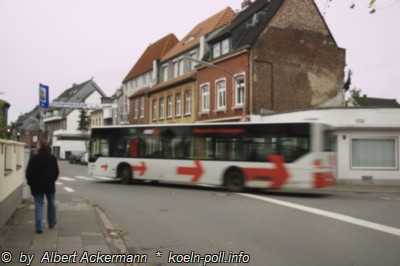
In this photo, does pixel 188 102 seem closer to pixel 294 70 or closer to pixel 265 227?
pixel 294 70

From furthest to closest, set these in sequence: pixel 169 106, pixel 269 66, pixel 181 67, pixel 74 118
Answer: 1. pixel 74 118
2. pixel 181 67
3. pixel 169 106
4. pixel 269 66

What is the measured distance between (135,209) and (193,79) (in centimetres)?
2545

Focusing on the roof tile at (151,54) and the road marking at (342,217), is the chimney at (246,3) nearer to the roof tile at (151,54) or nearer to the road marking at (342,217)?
the roof tile at (151,54)

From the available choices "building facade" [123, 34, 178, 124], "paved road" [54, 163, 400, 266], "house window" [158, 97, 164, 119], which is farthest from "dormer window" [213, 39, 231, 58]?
"paved road" [54, 163, 400, 266]

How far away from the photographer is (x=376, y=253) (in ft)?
24.4

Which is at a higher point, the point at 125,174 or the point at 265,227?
the point at 125,174

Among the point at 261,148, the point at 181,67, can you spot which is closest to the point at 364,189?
the point at 261,148

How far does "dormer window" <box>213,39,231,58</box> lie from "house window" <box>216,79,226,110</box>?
83.2 inches

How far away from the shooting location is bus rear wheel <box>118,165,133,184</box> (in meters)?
21.4

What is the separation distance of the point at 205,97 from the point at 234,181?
18.1 metres

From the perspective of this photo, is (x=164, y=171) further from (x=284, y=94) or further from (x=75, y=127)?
(x=75, y=127)

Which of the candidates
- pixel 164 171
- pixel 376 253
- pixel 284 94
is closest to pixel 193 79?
pixel 284 94

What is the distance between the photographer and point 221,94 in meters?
33.2

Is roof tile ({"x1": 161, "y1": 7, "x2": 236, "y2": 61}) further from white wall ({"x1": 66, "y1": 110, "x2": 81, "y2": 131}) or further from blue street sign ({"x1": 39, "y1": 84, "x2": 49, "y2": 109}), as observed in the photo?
white wall ({"x1": 66, "y1": 110, "x2": 81, "y2": 131})
